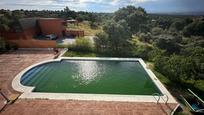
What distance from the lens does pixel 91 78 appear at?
52.9 ft

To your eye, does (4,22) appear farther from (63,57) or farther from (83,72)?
(83,72)

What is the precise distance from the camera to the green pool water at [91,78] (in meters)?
13.9

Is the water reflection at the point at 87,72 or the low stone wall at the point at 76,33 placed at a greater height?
the low stone wall at the point at 76,33

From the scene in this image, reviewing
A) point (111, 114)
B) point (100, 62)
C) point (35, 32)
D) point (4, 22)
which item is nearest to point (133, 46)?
point (100, 62)

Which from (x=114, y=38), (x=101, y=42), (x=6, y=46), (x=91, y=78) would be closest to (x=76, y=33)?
(x=101, y=42)

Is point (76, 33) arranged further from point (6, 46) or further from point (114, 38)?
point (6, 46)

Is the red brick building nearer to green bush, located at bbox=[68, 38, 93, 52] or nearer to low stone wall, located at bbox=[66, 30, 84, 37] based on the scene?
low stone wall, located at bbox=[66, 30, 84, 37]

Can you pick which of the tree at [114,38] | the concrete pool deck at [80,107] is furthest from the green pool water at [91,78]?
the tree at [114,38]

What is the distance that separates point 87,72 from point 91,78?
5.16 ft

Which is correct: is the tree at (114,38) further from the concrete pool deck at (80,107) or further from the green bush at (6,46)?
the concrete pool deck at (80,107)

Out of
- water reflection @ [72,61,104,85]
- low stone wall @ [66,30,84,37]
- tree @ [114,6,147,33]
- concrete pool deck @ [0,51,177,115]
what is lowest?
water reflection @ [72,61,104,85]

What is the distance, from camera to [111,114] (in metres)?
10.2

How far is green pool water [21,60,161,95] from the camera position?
13858mm

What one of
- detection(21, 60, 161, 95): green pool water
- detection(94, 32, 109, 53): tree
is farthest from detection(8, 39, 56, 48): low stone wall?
detection(94, 32, 109, 53): tree
